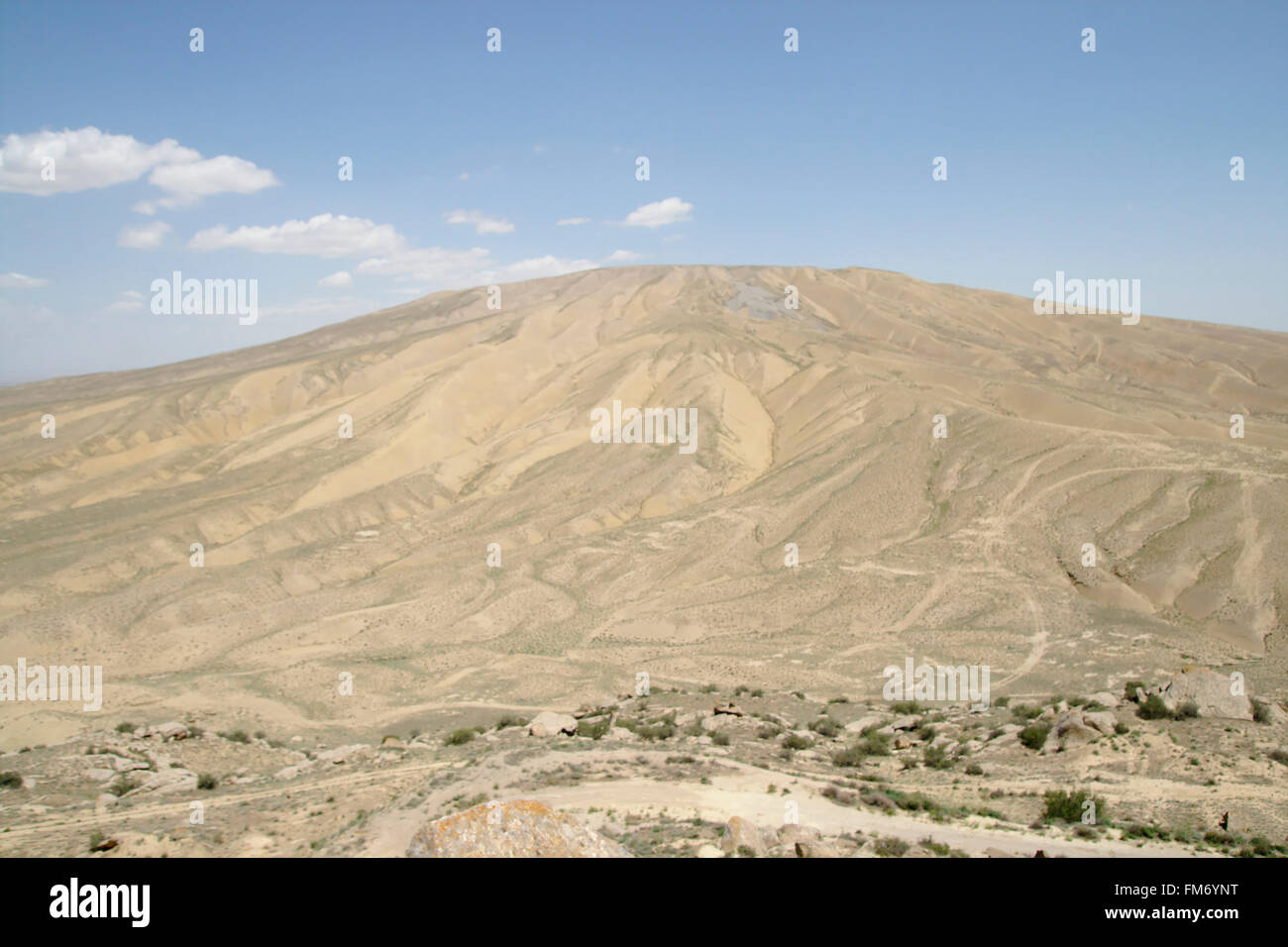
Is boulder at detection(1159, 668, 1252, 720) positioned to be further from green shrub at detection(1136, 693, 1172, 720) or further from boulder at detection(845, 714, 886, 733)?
boulder at detection(845, 714, 886, 733)

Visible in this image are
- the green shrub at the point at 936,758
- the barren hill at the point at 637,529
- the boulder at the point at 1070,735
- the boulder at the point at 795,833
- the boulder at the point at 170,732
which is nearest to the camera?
the boulder at the point at 795,833

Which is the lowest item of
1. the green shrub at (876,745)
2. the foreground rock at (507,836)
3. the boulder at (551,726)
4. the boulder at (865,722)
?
the boulder at (865,722)

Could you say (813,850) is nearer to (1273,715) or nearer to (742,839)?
(742,839)

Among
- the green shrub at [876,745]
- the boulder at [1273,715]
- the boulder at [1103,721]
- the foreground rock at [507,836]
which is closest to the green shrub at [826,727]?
the green shrub at [876,745]

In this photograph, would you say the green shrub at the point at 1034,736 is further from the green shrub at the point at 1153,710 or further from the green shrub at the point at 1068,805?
the green shrub at the point at 1068,805

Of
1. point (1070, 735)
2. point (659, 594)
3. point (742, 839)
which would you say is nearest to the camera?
point (742, 839)

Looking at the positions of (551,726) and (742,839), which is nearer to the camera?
(742,839)

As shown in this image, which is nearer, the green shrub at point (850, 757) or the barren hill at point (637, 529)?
the green shrub at point (850, 757)

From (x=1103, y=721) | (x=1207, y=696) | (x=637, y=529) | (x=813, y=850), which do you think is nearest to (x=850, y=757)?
(x=1103, y=721)
